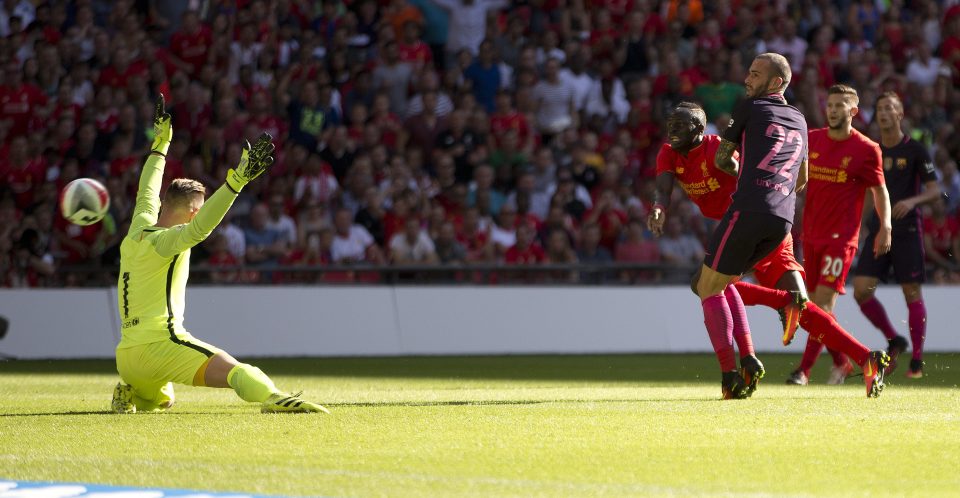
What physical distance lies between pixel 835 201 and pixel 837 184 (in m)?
0.14

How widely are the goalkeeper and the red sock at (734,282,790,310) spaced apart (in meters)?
3.19

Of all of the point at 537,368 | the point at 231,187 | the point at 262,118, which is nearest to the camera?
the point at 231,187

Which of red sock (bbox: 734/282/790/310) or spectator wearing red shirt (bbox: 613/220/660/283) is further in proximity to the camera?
spectator wearing red shirt (bbox: 613/220/660/283)

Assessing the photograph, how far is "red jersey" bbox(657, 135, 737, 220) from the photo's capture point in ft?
34.1

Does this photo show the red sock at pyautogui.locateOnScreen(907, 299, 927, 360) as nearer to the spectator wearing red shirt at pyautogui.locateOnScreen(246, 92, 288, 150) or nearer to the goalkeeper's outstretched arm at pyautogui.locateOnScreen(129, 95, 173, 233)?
the goalkeeper's outstretched arm at pyautogui.locateOnScreen(129, 95, 173, 233)

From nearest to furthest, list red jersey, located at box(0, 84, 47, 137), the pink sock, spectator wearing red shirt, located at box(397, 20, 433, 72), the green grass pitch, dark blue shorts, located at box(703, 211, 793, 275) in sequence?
1. the green grass pitch
2. dark blue shorts, located at box(703, 211, 793, 275)
3. the pink sock
4. red jersey, located at box(0, 84, 47, 137)
5. spectator wearing red shirt, located at box(397, 20, 433, 72)

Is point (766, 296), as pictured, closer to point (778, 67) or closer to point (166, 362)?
point (778, 67)

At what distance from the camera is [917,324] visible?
43.9 ft

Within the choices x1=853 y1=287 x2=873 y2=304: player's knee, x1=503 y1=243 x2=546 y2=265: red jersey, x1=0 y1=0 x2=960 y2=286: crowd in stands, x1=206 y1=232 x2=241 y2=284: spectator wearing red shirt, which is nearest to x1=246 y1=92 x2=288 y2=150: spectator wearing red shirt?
x1=0 y1=0 x2=960 y2=286: crowd in stands

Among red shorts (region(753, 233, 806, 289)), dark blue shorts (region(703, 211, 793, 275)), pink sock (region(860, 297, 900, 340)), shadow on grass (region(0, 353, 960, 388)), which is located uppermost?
dark blue shorts (region(703, 211, 793, 275))

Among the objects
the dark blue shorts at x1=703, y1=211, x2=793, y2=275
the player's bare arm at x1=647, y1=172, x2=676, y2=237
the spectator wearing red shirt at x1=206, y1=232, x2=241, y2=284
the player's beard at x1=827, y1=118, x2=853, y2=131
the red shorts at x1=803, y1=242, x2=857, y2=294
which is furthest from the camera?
the spectator wearing red shirt at x1=206, y1=232, x2=241, y2=284

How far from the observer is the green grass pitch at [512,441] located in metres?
5.91

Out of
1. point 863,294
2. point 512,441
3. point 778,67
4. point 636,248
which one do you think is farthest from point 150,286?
point 636,248

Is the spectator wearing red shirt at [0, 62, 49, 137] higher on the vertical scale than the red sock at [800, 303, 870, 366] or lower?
higher
